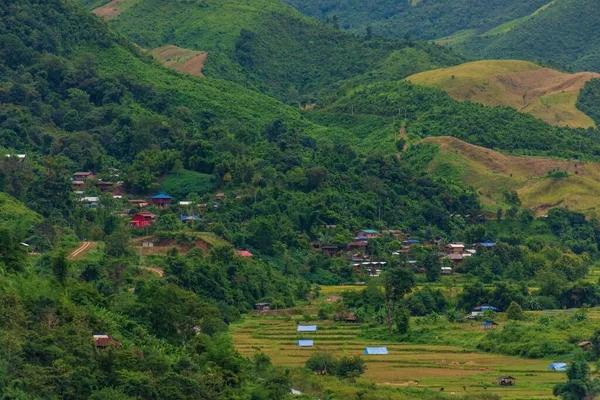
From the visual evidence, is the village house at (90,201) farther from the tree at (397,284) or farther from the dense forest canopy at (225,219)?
the tree at (397,284)

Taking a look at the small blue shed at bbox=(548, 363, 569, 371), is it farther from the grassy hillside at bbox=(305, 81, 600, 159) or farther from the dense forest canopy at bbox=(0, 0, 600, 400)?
the grassy hillside at bbox=(305, 81, 600, 159)

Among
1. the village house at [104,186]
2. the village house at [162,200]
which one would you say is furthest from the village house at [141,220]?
the village house at [104,186]

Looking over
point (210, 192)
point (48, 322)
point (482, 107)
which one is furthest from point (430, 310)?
point (482, 107)

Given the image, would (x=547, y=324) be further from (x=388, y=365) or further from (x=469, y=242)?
(x=469, y=242)

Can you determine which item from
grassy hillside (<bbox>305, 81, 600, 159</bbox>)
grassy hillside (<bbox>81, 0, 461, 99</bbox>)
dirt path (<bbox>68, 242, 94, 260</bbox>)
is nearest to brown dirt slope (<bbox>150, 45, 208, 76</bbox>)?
grassy hillside (<bbox>81, 0, 461, 99</bbox>)

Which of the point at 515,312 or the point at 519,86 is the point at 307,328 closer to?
Answer: the point at 515,312

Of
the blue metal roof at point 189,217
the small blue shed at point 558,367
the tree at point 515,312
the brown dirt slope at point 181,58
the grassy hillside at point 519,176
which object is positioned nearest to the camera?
the small blue shed at point 558,367
